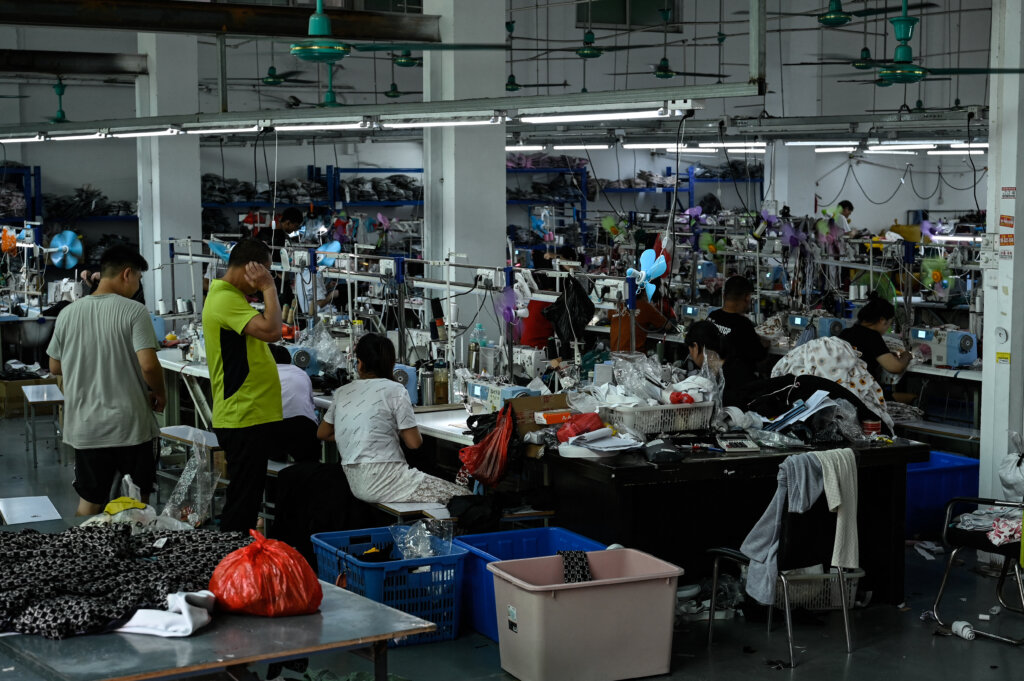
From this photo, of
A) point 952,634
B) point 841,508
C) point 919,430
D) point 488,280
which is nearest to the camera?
point 841,508

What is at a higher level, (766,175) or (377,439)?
(766,175)

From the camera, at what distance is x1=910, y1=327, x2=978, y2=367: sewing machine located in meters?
7.91

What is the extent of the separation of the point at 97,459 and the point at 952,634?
3724 millimetres

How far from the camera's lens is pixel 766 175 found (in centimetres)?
1770

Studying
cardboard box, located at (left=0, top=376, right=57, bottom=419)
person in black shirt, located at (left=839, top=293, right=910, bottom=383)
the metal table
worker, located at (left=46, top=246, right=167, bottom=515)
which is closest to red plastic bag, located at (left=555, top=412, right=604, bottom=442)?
worker, located at (left=46, top=246, right=167, bottom=515)

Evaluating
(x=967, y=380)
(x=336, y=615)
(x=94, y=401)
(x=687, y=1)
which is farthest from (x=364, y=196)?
(x=336, y=615)

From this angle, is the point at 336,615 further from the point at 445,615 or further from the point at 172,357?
the point at 172,357

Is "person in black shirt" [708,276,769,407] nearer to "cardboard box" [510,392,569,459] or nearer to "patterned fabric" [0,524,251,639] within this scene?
"cardboard box" [510,392,569,459]

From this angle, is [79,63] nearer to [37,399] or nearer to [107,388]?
[37,399]

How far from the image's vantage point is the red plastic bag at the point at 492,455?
5.23m

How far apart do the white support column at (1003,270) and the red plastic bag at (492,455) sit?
2.60 m

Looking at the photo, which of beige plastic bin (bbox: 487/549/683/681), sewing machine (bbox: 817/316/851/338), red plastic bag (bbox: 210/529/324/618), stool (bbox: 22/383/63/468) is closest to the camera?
red plastic bag (bbox: 210/529/324/618)

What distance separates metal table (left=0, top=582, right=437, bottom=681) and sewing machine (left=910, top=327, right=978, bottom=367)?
5.81 meters

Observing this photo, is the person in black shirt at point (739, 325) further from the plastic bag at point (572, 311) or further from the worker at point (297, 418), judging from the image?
the worker at point (297, 418)
